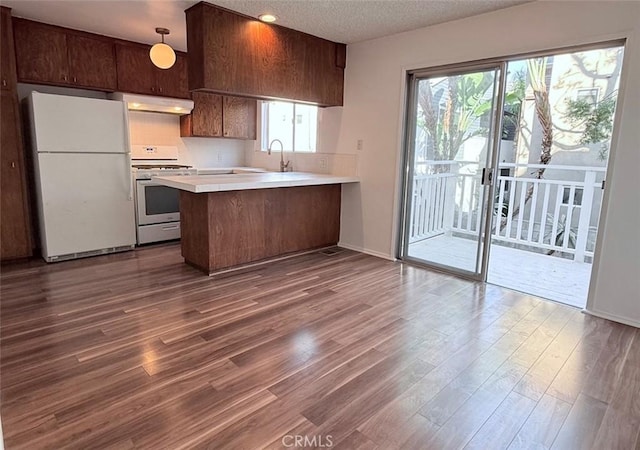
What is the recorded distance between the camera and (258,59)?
356 centimetres

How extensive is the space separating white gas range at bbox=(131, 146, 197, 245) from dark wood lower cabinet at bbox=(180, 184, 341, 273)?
3.05ft

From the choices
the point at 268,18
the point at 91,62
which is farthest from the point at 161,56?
the point at 91,62

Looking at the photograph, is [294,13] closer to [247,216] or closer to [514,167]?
[247,216]

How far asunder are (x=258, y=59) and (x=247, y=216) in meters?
1.47

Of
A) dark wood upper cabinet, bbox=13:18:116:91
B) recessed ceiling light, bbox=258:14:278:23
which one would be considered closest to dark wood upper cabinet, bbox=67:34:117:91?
dark wood upper cabinet, bbox=13:18:116:91

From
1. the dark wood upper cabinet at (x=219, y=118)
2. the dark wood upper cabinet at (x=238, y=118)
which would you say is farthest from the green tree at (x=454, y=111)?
the dark wood upper cabinet at (x=238, y=118)

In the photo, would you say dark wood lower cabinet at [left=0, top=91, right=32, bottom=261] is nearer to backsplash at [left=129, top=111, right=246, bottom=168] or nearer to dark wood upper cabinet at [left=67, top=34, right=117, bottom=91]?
dark wood upper cabinet at [left=67, top=34, right=117, bottom=91]

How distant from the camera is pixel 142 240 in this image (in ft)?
14.6

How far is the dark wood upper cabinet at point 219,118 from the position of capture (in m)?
5.10

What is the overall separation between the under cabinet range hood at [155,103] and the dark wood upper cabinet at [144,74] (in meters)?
0.12

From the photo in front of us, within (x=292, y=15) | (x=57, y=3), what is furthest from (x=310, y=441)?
(x=57, y=3)

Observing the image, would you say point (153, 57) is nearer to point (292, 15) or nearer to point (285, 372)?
point (292, 15)

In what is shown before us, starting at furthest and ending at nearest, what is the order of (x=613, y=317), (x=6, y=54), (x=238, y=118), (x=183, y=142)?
(x=238, y=118)
(x=183, y=142)
(x=6, y=54)
(x=613, y=317)

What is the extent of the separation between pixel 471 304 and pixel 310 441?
1898 mm
